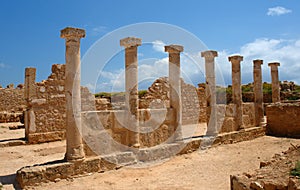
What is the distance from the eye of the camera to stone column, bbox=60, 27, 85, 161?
23.2ft

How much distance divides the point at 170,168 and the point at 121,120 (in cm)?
208

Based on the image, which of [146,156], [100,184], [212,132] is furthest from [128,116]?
[212,132]

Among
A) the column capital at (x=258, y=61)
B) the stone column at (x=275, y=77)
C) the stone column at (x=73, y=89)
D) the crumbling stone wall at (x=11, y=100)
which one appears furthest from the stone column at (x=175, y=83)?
the crumbling stone wall at (x=11, y=100)

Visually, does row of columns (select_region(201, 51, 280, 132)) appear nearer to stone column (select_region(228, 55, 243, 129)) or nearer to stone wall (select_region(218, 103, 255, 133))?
stone column (select_region(228, 55, 243, 129))

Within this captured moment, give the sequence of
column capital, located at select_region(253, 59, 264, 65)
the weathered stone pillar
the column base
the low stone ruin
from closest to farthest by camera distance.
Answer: the low stone ruin → the column base → the weathered stone pillar → column capital, located at select_region(253, 59, 264, 65)

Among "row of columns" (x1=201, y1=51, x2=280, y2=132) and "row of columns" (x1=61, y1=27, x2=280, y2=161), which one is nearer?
"row of columns" (x1=61, y1=27, x2=280, y2=161)

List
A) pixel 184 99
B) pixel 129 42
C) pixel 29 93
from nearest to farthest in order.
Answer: pixel 129 42
pixel 29 93
pixel 184 99

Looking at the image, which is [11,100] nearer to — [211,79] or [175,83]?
[175,83]

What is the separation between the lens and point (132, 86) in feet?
28.7

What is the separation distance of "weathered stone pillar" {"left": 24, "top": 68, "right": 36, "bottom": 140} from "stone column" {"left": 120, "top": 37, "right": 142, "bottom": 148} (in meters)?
5.00

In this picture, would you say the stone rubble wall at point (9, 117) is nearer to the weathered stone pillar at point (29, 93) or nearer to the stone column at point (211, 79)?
the weathered stone pillar at point (29, 93)

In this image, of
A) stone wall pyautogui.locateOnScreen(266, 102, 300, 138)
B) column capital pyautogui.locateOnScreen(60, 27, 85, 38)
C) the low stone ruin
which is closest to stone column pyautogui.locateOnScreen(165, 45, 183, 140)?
column capital pyautogui.locateOnScreen(60, 27, 85, 38)

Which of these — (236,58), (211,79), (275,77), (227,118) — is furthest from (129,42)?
(275,77)

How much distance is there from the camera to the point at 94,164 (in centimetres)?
721
